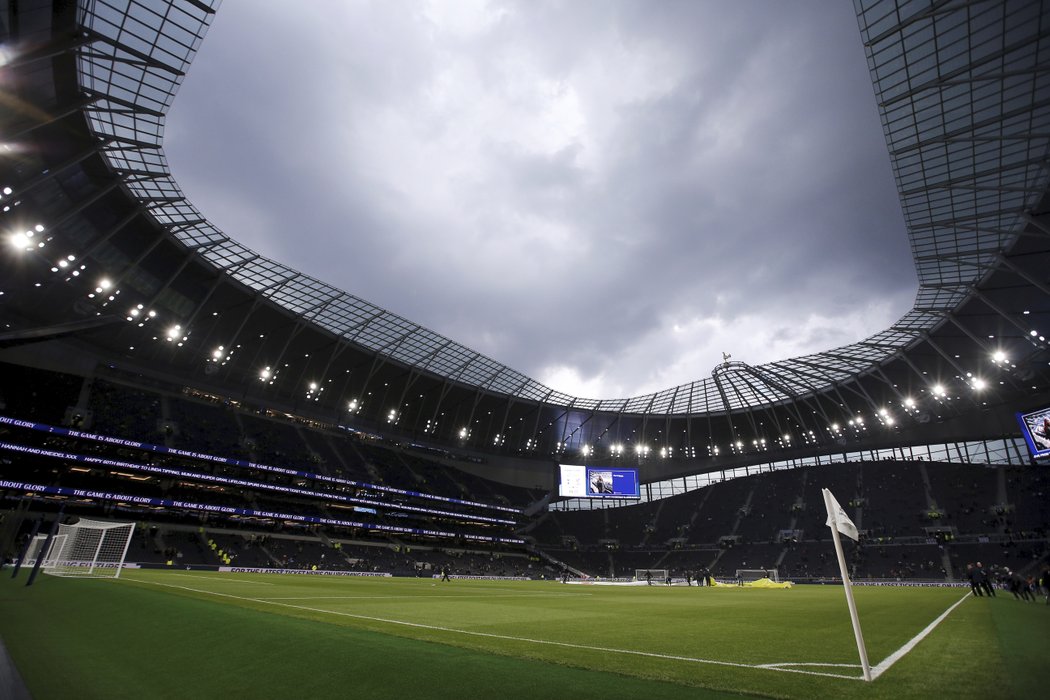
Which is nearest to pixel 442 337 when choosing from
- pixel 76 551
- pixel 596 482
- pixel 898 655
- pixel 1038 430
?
pixel 596 482

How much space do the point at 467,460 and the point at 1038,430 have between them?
7271 cm

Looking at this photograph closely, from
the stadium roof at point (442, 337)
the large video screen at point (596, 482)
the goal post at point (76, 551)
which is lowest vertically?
the goal post at point (76, 551)

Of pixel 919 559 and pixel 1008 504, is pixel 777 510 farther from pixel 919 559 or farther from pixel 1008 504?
pixel 1008 504

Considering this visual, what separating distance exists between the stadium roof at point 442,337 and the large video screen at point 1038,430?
6.51 m

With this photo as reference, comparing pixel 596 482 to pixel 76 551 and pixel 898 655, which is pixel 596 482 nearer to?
pixel 76 551

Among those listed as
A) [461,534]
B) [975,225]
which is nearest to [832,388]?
[975,225]

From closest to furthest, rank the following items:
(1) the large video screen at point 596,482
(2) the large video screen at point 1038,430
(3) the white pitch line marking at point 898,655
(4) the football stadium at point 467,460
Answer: (3) the white pitch line marking at point 898,655
(4) the football stadium at point 467,460
(2) the large video screen at point 1038,430
(1) the large video screen at point 596,482

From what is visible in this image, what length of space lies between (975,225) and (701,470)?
6241 centimetres

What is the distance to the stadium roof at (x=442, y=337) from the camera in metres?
25.1

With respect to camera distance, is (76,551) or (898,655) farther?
(76,551)

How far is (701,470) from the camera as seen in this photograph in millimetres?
89000

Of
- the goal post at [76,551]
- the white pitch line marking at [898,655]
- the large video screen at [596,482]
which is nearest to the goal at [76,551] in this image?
the goal post at [76,551]

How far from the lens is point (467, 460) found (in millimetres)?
86125

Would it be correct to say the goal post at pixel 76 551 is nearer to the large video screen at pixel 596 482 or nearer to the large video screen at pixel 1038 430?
the large video screen at pixel 596 482
